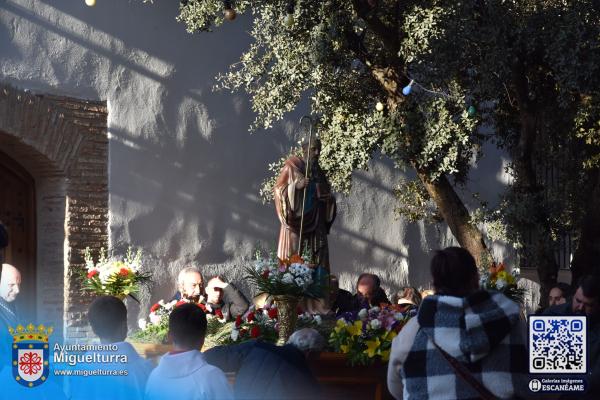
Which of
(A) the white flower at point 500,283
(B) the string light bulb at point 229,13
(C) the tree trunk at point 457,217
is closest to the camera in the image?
(A) the white flower at point 500,283

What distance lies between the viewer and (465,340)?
4.29 metres

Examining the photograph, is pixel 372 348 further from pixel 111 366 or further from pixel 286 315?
pixel 111 366

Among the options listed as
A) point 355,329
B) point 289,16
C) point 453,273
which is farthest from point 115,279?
point 453,273

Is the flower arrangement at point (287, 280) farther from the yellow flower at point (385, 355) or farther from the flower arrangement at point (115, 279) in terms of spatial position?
the flower arrangement at point (115, 279)

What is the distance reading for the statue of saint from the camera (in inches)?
396

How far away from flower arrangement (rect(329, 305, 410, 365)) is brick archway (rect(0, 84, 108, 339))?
4021mm

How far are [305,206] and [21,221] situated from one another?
3148 mm

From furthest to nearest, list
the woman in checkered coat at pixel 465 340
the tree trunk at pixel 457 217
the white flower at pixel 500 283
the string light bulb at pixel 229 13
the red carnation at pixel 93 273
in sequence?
the tree trunk at pixel 457 217, the string light bulb at pixel 229 13, the red carnation at pixel 93 273, the white flower at pixel 500 283, the woman in checkered coat at pixel 465 340

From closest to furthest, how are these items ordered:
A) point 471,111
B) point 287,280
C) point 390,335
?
point 390,335
point 287,280
point 471,111

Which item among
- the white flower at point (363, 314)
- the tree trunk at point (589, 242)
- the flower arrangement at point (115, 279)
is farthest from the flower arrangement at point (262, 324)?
the tree trunk at point (589, 242)

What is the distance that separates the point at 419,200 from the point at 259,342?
8.44m

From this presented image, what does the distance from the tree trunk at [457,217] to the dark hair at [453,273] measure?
281 inches

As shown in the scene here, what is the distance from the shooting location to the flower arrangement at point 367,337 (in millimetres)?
7602

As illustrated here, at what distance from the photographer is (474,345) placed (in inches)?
168
